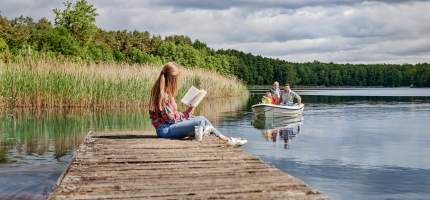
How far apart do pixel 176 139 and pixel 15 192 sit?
9.00 ft

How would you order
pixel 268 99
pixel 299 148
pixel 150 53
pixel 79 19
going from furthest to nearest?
pixel 150 53 → pixel 79 19 → pixel 268 99 → pixel 299 148

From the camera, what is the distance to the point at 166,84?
9805 mm

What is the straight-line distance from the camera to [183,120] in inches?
397

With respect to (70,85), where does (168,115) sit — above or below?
below

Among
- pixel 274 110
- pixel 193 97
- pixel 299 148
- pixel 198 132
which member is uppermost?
pixel 193 97

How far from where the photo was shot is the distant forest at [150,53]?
4159 centimetres

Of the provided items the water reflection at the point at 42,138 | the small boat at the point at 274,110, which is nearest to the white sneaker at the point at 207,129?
the water reflection at the point at 42,138

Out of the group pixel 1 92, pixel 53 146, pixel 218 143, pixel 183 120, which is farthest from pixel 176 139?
pixel 1 92

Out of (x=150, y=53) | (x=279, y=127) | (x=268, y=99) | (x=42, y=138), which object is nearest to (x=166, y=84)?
(x=42, y=138)

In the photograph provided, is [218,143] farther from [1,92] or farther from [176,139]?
[1,92]

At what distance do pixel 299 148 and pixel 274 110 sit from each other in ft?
32.5

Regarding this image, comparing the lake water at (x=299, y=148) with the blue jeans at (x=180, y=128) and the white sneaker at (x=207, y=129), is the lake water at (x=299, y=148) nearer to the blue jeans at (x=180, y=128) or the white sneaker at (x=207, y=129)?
the white sneaker at (x=207, y=129)

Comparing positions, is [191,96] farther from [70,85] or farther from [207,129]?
[70,85]

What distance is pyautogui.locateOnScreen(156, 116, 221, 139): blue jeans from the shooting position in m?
9.94
